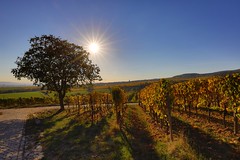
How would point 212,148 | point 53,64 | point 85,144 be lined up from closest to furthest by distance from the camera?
point 212,148
point 85,144
point 53,64

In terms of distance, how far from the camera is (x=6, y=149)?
10.4 metres

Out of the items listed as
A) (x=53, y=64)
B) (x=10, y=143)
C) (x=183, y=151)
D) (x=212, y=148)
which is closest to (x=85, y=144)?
(x=10, y=143)

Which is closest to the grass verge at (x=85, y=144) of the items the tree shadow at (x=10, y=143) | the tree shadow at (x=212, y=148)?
the tree shadow at (x=10, y=143)

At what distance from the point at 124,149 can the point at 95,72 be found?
20.4 metres

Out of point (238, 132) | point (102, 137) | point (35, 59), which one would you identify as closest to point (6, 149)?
point (102, 137)

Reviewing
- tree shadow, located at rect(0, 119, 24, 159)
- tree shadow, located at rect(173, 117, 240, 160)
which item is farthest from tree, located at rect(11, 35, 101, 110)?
tree shadow, located at rect(173, 117, 240, 160)

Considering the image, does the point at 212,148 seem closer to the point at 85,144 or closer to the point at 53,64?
the point at 85,144

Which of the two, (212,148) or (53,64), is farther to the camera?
(53,64)

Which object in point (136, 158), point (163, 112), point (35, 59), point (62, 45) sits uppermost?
point (62, 45)

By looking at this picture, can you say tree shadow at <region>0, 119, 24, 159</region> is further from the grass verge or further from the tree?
the tree

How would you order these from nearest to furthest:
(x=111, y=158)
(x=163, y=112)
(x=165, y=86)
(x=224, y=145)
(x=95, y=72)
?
(x=111, y=158)
(x=224, y=145)
(x=165, y=86)
(x=163, y=112)
(x=95, y=72)

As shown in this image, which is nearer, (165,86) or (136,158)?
(136,158)

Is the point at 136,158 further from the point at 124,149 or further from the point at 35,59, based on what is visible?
the point at 35,59

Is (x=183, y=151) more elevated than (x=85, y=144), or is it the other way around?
(x=183, y=151)
